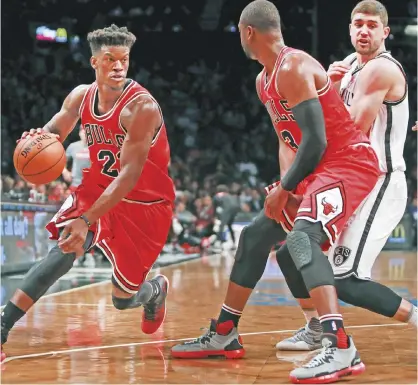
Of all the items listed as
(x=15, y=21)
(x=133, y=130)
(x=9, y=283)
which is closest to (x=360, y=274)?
(x=133, y=130)

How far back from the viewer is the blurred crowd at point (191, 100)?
2091cm

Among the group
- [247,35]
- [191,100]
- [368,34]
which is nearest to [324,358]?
[247,35]

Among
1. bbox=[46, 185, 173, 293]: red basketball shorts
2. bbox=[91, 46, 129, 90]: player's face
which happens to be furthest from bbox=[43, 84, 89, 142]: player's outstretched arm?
bbox=[46, 185, 173, 293]: red basketball shorts

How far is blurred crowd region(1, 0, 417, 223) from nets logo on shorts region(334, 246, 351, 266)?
15240mm

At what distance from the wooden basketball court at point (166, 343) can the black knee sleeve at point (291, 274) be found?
358 millimetres

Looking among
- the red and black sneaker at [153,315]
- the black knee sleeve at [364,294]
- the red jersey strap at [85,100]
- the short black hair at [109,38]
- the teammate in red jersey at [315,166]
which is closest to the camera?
the teammate in red jersey at [315,166]

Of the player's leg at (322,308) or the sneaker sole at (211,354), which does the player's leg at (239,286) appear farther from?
the player's leg at (322,308)

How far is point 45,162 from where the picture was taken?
4.57m

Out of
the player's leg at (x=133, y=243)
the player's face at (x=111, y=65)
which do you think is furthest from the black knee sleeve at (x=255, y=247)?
the player's face at (x=111, y=65)

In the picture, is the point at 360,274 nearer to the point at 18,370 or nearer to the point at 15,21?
the point at 18,370

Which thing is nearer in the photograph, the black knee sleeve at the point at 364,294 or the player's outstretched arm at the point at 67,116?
the black knee sleeve at the point at 364,294

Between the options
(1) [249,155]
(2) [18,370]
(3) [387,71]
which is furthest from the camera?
(1) [249,155]

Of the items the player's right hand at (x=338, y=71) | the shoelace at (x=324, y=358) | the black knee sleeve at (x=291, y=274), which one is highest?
the player's right hand at (x=338, y=71)

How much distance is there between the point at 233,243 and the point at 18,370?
44.0 ft
